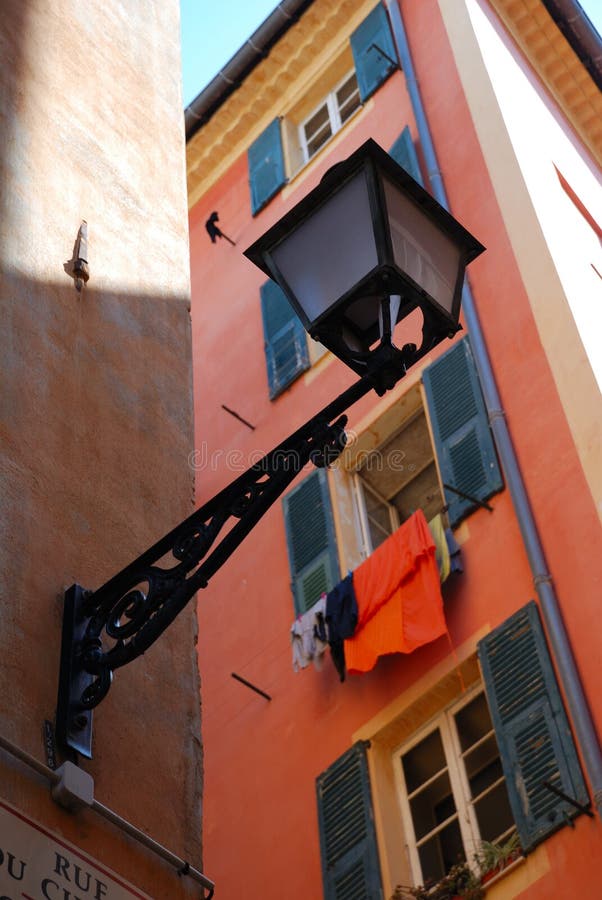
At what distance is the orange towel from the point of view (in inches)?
384

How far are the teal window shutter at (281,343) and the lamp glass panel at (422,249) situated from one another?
8752 millimetres

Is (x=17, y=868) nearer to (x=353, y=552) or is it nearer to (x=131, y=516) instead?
(x=131, y=516)

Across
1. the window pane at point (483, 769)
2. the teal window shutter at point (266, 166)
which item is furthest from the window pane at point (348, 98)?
the window pane at point (483, 769)

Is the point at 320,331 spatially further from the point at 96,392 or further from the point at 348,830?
the point at 348,830

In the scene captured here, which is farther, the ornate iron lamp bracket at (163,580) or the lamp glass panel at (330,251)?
the lamp glass panel at (330,251)

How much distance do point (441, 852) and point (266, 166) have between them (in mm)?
8551

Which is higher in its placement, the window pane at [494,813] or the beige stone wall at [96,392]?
the window pane at [494,813]

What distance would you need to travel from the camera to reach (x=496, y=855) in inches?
332

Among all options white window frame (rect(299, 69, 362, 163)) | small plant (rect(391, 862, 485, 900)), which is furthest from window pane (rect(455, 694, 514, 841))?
white window frame (rect(299, 69, 362, 163))

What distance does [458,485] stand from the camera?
1035 centimetres

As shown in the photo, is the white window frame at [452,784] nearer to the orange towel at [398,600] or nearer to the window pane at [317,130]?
the orange towel at [398,600]

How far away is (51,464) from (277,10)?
12627mm

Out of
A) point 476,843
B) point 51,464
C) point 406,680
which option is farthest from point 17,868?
point 406,680

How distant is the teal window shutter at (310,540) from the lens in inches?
440
